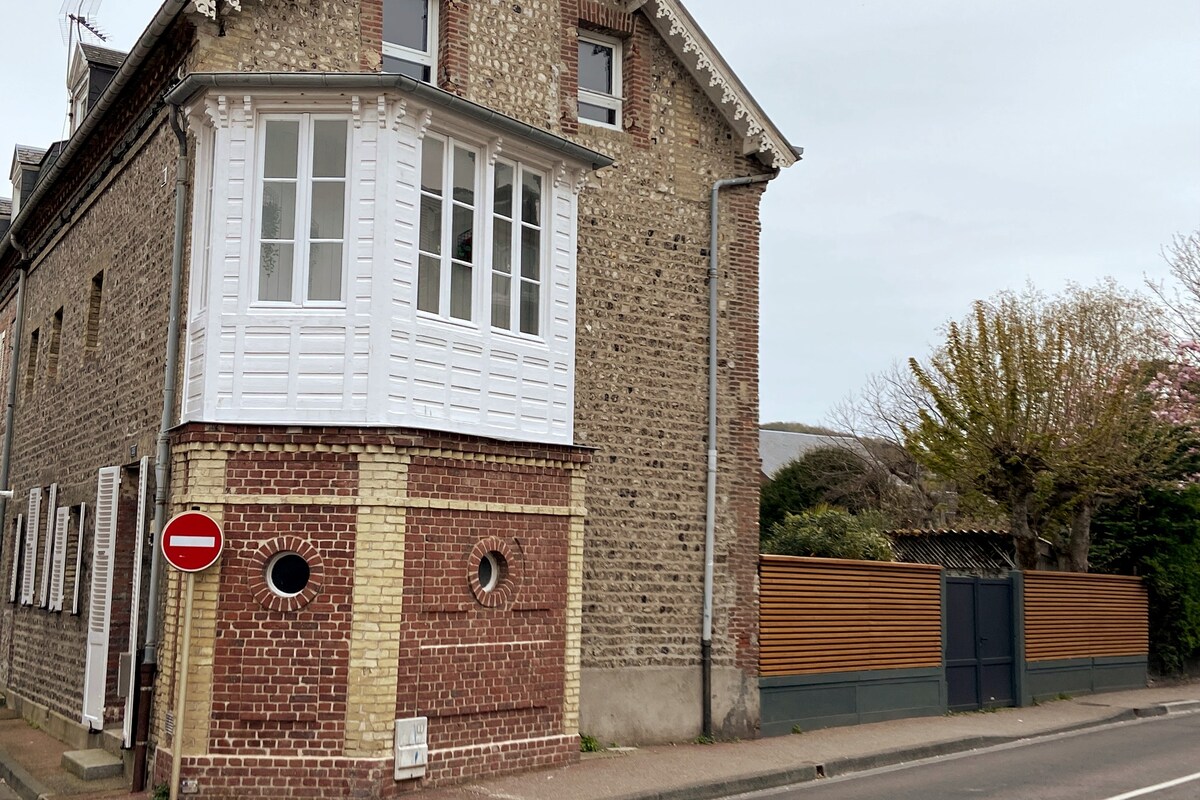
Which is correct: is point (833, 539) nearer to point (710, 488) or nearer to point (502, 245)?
point (710, 488)

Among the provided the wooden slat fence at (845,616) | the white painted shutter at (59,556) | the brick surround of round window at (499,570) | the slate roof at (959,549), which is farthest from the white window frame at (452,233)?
the slate roof at (959,549)

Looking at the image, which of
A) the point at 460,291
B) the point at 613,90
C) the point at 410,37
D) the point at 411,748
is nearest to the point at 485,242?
the point at 460,291

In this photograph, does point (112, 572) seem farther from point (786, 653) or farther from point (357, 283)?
point (786, 653)

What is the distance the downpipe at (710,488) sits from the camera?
13.9 meters

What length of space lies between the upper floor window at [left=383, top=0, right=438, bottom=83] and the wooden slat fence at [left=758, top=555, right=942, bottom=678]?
711 cm

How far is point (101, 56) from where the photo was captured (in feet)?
54.6

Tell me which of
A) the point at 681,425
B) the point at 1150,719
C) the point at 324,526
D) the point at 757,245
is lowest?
the point at 1150,719

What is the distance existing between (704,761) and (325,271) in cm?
635

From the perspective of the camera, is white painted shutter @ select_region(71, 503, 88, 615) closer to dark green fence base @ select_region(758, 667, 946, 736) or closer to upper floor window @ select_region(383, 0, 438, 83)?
upper floor window @ select_region(383, 0, 438, 83)

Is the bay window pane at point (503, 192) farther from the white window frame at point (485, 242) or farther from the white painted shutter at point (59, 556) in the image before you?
the white painted shutter at point (59, 556)

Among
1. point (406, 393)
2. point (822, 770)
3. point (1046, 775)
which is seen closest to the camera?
point (406, 393)

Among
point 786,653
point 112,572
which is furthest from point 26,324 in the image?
point 786,653

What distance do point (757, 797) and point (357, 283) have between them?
6.13 metres

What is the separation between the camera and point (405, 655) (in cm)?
1048
